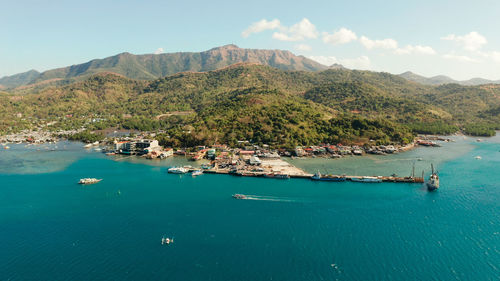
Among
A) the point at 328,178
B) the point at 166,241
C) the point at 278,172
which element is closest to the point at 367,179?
the point at 328,178

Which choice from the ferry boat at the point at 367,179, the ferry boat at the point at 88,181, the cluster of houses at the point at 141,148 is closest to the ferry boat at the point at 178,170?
the ferry boat at the point at 88,181

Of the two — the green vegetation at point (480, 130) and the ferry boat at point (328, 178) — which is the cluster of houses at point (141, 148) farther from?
the green vegetation at point (480, 130)

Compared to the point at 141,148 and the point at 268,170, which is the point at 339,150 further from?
the point at 141,148

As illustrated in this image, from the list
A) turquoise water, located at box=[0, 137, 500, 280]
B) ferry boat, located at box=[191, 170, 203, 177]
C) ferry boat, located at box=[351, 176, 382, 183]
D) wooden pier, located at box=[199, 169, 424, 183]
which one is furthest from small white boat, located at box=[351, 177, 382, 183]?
ferry boat, located at box=[191, 170, 203, 177]

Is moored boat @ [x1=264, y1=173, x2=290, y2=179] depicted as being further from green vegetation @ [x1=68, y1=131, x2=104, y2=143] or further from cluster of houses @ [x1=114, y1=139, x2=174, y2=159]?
green vegetation @ [x1=68, y1=131, x2=104, y2=143]

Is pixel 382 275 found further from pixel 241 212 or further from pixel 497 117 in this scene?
pixel 497 117

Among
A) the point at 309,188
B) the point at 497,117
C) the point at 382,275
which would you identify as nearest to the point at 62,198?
the point at 309,188
